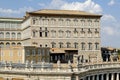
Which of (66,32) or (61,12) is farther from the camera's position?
(61,12)

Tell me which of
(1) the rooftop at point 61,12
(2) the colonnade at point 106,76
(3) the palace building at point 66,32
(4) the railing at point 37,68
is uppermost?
(1) the rooftop at point 61,12

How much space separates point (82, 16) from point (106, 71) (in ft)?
123

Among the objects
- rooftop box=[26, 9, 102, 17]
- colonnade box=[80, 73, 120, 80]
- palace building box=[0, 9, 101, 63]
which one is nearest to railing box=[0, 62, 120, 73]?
colonnade box=[80, 73, 120, 80]

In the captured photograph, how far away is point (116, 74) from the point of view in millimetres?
82750

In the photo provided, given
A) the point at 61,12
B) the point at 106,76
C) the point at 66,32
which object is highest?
the point at 61,12

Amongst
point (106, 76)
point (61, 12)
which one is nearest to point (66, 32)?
point (61, 12)

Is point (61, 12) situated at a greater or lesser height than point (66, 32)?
greater

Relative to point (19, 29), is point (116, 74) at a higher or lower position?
lower

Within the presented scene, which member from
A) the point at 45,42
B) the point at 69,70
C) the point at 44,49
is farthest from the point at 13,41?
the point at 69,70

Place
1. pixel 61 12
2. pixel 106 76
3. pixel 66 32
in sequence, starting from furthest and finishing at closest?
pixel 61 12
pixel 66 32
pixel 106 76

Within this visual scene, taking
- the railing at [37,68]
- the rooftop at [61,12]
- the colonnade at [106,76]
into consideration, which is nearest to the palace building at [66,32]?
the rooftop at [61,12]

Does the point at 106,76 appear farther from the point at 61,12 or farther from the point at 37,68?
the point at 61,12

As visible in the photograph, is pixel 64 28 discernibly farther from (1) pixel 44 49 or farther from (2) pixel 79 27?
(1) pixel 44 49

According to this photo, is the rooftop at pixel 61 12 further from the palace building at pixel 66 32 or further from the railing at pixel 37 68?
the railing at pixel 37 68
